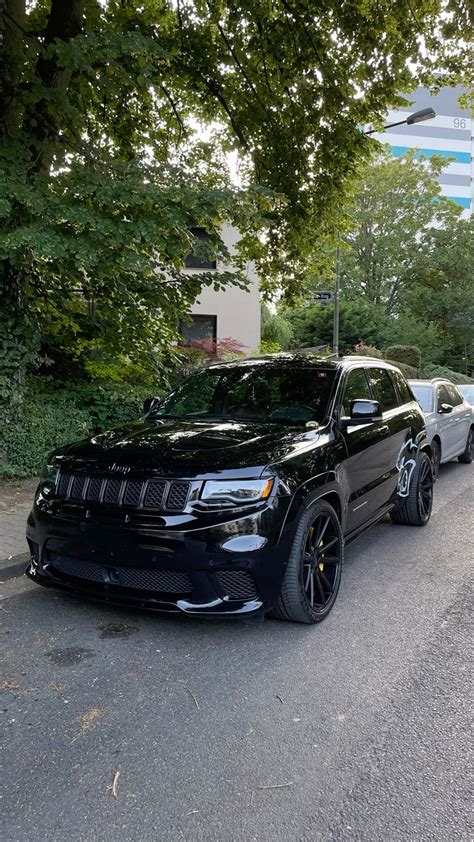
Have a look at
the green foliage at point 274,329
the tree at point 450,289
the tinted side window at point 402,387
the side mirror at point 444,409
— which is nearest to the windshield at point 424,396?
the side mirror at point 444,409

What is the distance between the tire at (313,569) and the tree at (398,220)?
3060 centimetres

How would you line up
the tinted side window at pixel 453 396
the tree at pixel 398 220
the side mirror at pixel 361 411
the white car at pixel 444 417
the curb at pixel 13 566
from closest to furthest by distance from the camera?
the side mirror at pixel 361 411 < the curb at pixel 13 566 < the white car at pixel 444 417 < the tinted side window at pixel 453 396 < the tree at pixel 398 220

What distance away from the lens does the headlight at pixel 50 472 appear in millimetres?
3846

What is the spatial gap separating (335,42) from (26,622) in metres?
9.12

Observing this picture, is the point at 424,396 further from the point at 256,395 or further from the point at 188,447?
the point at 188,447

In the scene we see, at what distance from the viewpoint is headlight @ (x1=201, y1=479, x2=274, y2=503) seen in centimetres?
329

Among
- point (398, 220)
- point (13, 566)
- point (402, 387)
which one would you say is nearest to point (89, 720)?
point (13, 566)

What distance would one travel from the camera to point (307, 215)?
996cm

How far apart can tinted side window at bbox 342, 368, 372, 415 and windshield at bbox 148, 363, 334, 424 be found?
0.59 ft

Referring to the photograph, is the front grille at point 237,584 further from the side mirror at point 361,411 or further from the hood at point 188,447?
the side mirror at point 361,411

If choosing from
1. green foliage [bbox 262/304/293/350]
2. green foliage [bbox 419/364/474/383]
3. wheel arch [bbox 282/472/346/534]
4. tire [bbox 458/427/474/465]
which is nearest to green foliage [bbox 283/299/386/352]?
green foliage [bbox 262/304/293/350]

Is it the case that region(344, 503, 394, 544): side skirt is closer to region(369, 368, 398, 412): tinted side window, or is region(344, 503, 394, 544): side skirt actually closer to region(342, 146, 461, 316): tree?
region(369, 368, 398, 412): tinted side window

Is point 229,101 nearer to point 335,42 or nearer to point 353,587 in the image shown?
point 335,42

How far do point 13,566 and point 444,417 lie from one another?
20.8 ft
